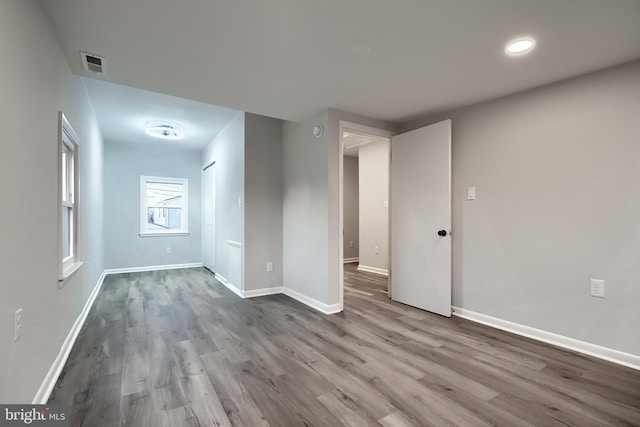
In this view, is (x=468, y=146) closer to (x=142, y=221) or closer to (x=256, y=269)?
(x=256, y=269)

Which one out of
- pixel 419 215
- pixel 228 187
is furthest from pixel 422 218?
pixel 228 187

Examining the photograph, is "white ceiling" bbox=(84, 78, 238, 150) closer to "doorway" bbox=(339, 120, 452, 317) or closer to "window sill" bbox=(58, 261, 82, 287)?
"window sill" bbox=(58, 261, 82, 287)

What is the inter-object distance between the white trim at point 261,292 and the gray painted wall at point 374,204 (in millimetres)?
2241

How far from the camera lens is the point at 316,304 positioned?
3.47m

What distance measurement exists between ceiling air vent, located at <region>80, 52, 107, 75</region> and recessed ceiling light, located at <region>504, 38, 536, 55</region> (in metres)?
2.97

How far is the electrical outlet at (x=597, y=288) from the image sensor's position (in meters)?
2.29

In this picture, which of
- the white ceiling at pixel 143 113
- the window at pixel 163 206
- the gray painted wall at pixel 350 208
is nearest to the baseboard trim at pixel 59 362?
the white ceiling at pixel 143 113

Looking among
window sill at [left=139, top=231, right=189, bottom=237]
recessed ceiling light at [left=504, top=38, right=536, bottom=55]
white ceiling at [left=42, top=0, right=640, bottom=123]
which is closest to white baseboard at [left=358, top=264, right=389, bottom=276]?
white ceiling at [left=42, top=0, right=640, bottom=123]

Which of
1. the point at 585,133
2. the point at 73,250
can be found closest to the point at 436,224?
the point at 585,133

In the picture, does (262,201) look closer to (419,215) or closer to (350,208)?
(419,215)

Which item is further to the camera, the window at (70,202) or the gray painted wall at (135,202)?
the gray painted wall at (135,202)

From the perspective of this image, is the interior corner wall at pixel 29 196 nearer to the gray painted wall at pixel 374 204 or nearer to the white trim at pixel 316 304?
the white trim at pixel 316 304

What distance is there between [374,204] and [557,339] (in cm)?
365

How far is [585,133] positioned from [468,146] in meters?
0.95
